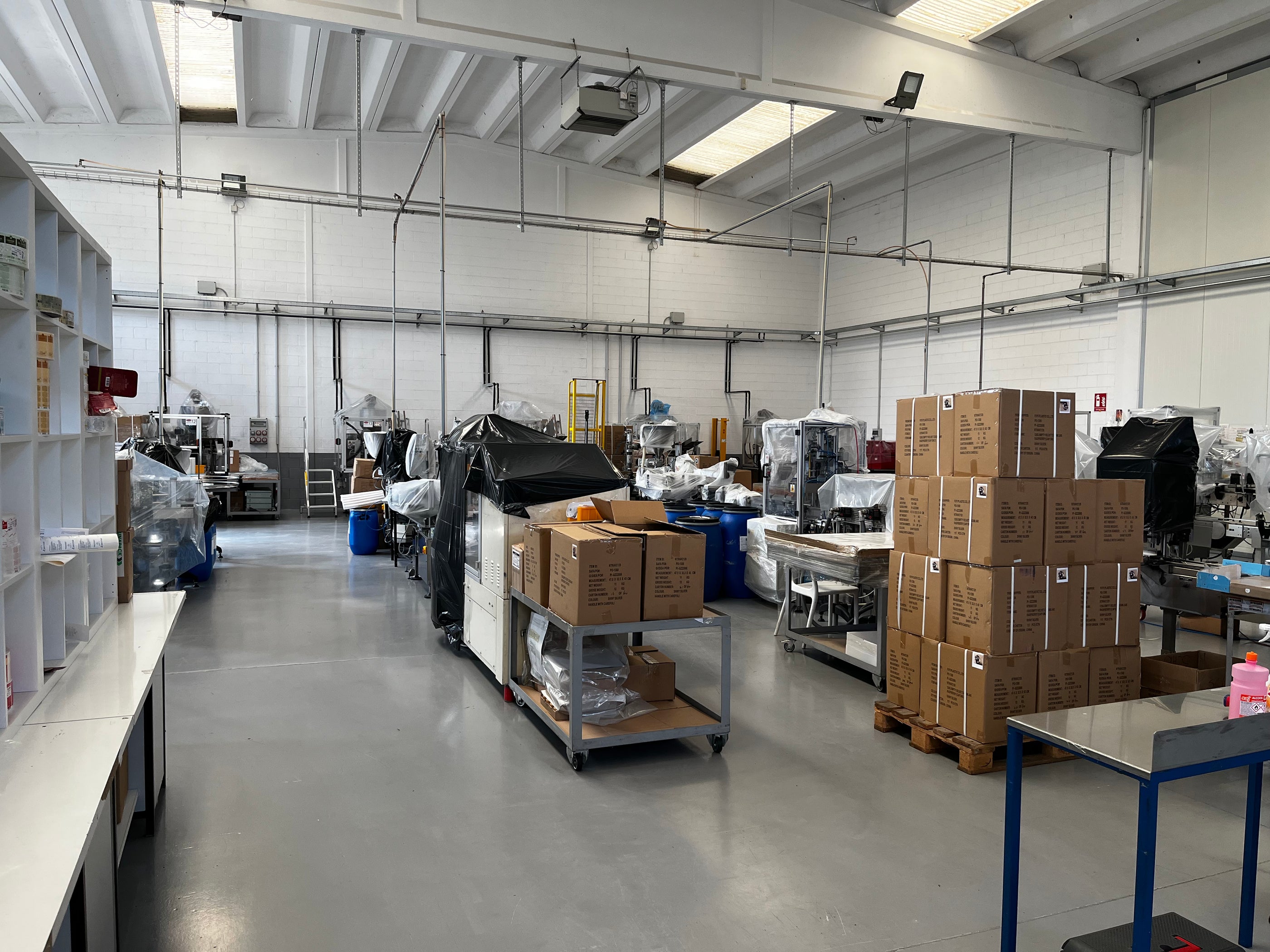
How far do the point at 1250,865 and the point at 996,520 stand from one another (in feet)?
4.61

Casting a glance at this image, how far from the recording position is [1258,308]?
7898 millimetres

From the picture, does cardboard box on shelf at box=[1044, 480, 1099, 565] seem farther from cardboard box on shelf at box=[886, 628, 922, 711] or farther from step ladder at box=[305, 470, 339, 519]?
step ladder at box=[305, 470, 339, 519]

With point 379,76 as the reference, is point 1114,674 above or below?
below

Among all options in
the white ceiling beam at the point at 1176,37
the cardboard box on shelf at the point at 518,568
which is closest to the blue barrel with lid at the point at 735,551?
the cardboard box on shelf at the point at 518,568

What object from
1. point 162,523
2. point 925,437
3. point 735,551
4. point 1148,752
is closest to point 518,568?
point 925,437

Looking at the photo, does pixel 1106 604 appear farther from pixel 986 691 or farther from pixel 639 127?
pixel 639 127

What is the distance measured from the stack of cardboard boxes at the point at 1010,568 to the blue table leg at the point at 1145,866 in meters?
1.71

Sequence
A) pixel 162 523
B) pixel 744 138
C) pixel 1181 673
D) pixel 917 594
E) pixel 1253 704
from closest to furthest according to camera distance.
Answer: pixel 1253 704 < pixel 917 594 < pixel 1181 673 < pixel 162 523 < pixel 744 138

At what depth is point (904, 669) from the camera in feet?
12.4

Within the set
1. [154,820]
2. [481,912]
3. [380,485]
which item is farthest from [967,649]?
[380,485]

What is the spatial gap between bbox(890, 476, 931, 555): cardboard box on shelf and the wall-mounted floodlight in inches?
173

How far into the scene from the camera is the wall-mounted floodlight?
677 cm

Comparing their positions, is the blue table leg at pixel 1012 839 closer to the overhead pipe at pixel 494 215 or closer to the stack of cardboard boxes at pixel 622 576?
the stack of cardboard boxes at pixel 622 576

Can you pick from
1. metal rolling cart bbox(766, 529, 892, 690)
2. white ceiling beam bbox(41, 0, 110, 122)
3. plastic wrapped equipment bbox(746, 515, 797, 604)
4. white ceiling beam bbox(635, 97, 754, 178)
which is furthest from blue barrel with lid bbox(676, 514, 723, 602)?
white ceiling beam bbox(41, 0, 110, 122)
